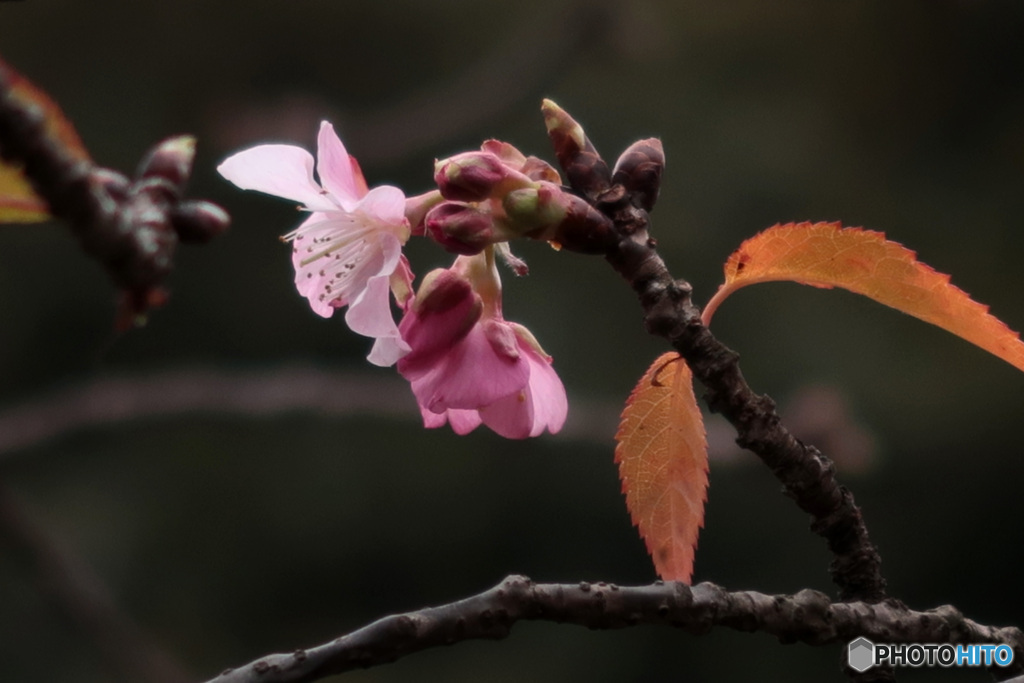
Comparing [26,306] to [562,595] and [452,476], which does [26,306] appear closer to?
[452,476]

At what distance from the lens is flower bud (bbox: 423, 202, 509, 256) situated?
34cm

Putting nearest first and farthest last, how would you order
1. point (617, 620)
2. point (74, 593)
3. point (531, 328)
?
point (617, 620) → point (74, 593) → point (531, 328)

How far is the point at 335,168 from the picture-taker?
38 cm

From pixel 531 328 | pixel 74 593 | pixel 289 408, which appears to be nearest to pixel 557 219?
pixel 74 593

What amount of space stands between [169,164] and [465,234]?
0.12 m

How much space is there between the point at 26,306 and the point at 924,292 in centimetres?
330

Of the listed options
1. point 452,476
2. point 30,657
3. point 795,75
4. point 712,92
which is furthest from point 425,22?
point 30,657

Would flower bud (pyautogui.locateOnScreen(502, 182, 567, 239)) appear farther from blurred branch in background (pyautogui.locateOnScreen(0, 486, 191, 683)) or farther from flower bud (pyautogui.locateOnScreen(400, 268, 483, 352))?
blurred branch in background (pyautogui.locateOnScreen(0, 486, 191, 683))

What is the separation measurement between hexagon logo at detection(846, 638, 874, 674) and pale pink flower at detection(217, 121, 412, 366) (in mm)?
202

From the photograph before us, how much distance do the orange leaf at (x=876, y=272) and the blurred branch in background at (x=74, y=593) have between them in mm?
1527

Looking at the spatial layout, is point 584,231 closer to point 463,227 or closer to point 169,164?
point 463,227

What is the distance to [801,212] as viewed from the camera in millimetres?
3010

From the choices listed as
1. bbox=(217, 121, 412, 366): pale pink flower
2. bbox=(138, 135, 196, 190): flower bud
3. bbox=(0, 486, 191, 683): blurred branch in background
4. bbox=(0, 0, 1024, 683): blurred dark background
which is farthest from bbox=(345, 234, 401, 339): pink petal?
bbox=(0, 0, 1024, 683): blurred dark background
